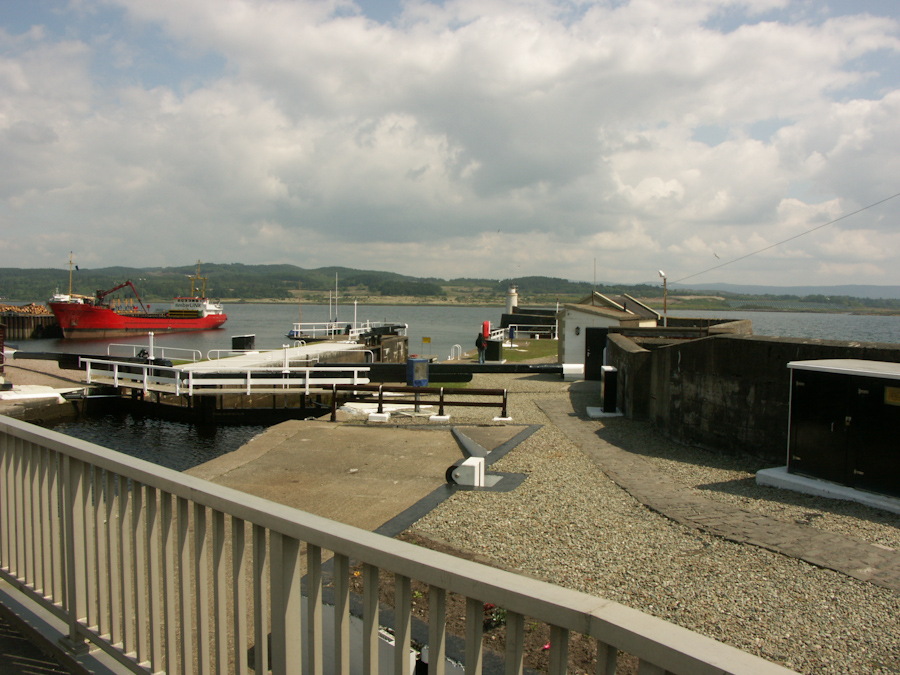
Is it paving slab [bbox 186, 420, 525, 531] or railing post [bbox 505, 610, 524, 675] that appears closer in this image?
railing post [bbox 505, 610, 524, 675]

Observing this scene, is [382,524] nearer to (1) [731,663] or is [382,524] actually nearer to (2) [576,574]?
(2) [576,574]

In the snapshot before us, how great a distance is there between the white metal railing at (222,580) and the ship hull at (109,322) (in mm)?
76555

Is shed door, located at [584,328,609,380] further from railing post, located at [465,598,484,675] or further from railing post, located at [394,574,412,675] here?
railing post, located at [465,598,484,675]

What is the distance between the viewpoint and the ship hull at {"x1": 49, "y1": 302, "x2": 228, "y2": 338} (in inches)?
2746

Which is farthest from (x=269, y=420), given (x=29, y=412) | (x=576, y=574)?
(x=576, y=574)

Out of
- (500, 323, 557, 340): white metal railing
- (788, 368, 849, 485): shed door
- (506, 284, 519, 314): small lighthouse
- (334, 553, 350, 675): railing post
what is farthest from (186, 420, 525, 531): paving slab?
(506, 284, 519, 314): small lighthouse

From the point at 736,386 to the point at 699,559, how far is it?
4.67 metres

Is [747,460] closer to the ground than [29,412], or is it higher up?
higher up

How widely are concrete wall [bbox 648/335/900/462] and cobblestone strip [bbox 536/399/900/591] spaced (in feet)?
4.89

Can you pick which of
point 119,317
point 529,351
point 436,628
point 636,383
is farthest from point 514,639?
point 119,317

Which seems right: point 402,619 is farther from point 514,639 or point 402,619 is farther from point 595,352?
point 595,352

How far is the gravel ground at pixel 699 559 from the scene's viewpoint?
431 centimetres

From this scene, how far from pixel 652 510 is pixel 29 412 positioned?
19.7 meters

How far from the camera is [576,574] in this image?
210 inches
